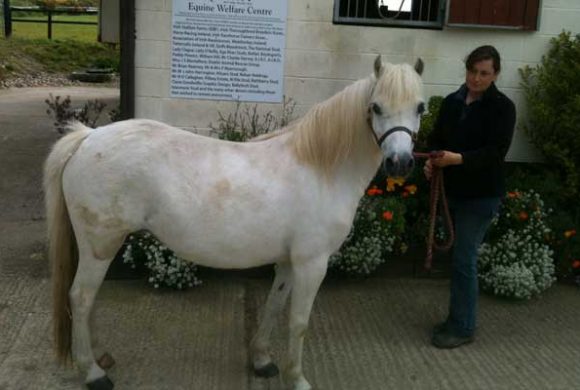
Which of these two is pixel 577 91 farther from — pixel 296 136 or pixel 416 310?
pixel 296 136

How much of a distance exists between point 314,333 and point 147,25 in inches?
101

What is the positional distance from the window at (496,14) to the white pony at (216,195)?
2.29m

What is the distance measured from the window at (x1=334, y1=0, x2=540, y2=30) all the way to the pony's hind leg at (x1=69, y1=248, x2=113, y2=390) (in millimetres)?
2824

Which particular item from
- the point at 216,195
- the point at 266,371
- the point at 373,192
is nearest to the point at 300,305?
the point at 266,371

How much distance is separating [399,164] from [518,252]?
236 centimetres

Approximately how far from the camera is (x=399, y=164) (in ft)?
8.86

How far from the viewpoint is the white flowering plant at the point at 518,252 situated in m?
4.52

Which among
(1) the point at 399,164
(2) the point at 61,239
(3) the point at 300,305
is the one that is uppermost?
(1) the point at 399,164

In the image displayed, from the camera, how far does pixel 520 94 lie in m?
5.10

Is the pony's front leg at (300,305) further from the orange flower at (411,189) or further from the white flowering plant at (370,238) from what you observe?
the orange flower at (411,189)

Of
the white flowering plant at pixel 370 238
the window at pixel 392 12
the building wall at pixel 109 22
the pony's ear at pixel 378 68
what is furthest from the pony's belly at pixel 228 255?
the building wall at pixel 109 22

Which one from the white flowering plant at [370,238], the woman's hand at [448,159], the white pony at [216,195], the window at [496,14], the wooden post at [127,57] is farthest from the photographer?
the window at [496,14]

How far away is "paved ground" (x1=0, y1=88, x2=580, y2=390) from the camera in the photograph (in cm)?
Result: 344

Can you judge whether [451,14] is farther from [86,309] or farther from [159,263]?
[86,309]
